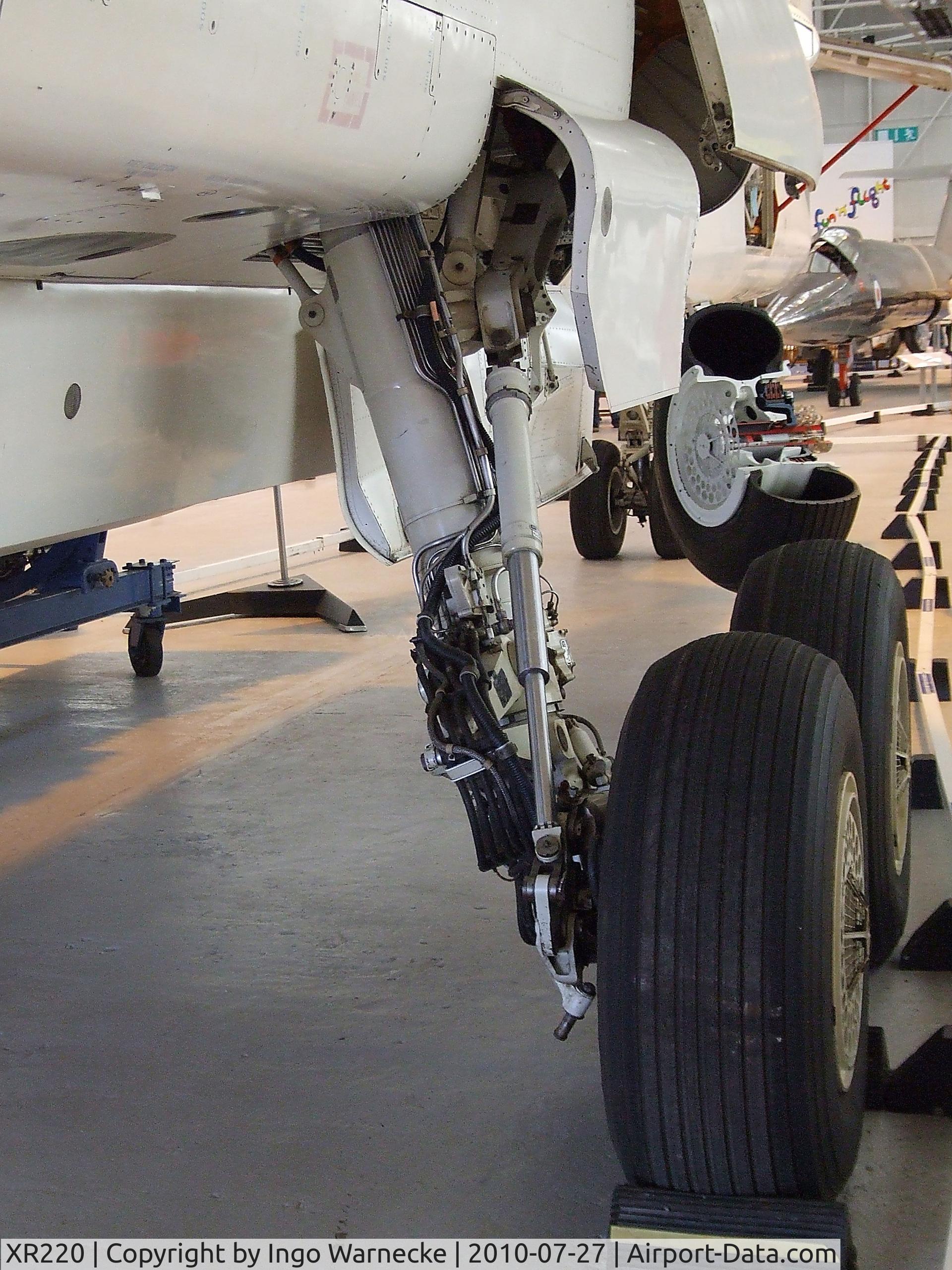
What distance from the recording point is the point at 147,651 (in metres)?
5.19

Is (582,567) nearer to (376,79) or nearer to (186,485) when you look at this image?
(186,485)

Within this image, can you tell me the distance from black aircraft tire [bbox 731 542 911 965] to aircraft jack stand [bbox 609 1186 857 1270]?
0.93 meters

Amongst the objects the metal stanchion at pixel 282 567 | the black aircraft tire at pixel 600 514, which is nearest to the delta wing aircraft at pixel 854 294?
the black aircraft tire at pixel 600 514

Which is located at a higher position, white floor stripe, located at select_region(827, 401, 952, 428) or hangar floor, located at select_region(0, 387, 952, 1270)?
white floor stripe, located at select_region(827, 401, 952, 428)

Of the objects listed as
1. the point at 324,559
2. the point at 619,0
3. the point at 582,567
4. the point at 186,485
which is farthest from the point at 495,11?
the point at 324,559

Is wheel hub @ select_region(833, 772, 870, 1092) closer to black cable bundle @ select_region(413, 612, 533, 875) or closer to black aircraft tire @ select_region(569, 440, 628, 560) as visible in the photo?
black cable bundle @ select_region(413, 612, 533, 875)

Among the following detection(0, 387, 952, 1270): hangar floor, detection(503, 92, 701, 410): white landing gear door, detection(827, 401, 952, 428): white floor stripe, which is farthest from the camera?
detection(827, 401, 952, 428): white floor stripe

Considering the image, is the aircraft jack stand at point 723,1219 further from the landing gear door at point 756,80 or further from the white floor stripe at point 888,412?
the white floor stripe at point 888,412

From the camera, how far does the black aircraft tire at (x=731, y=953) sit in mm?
1580

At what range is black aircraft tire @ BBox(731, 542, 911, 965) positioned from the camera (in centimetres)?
245

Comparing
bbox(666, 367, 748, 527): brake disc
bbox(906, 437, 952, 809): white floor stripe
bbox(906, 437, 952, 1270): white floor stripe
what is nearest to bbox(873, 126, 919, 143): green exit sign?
bbox(906, 437, 952, 809): white floor stripe

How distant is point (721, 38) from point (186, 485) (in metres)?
1.57

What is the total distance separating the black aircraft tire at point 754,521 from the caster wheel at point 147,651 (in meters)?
2.03

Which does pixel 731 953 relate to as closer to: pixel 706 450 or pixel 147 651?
pixel 706 450
